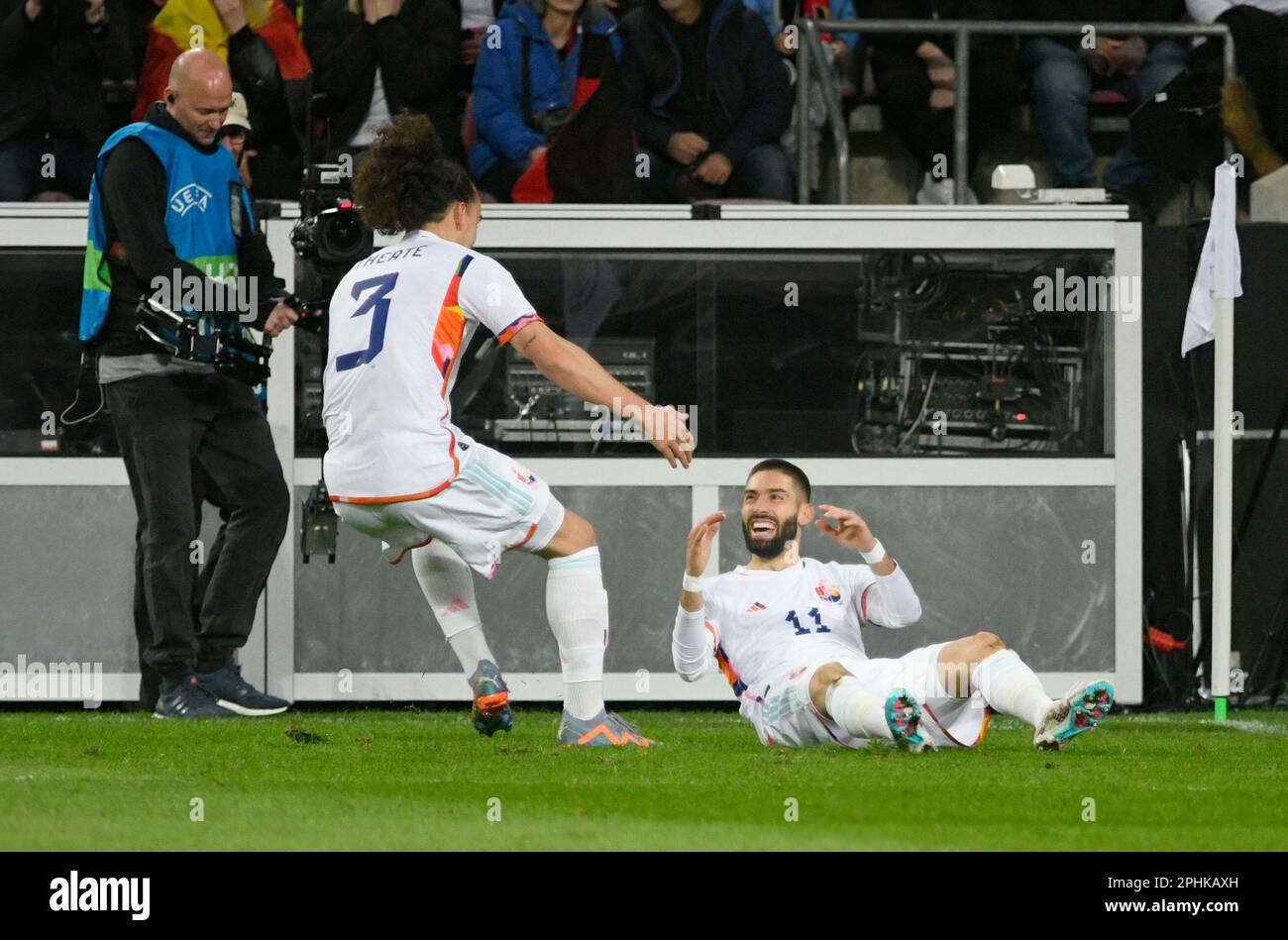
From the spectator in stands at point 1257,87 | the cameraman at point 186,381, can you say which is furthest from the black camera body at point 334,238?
the spectator in stands at point 1257,87

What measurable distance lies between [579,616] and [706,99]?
172 inches

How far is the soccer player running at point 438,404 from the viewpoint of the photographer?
581cm

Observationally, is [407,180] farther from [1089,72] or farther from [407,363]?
[1089,72]

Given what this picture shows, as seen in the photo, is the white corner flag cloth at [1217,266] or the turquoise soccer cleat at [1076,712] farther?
the white corner flag cloth at [1217,266]

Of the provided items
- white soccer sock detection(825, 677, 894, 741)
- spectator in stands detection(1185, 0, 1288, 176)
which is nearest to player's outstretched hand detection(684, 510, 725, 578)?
white soccer sock detection(825, 677, 894, 741)

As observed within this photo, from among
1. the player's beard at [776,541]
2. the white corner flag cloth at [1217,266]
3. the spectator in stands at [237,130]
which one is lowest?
the player's beard at [776,541]

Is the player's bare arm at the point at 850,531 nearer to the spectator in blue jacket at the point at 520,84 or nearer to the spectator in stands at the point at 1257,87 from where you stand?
the spectator in blue jacket at the point at 520,84

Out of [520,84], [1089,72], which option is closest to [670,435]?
[520,84]

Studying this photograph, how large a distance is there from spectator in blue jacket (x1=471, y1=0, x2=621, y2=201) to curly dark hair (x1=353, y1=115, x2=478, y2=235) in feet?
10.9

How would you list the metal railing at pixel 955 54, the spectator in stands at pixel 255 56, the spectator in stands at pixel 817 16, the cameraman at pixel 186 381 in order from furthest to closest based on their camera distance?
the spectator in stands at pixel 817 16
the spectator in stands at pixel 255 56
the metal railing at pixel 955 54
the cameraman at pixel 186 381

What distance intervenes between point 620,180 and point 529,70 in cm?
92

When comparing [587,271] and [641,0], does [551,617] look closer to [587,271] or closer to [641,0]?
[587,271]

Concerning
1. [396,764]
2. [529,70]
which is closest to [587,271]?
[529,70]

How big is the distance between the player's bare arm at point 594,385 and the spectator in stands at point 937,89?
15.5ft
